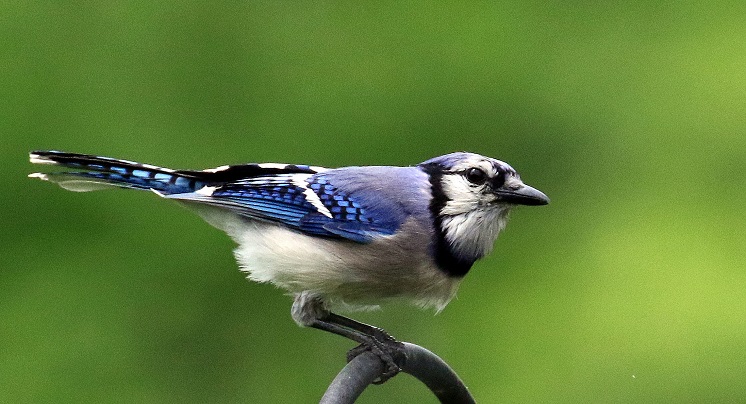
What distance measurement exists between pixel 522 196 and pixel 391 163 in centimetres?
132

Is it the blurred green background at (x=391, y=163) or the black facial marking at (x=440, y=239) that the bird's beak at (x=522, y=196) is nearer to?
the black facial marking at (x=440, y=239)

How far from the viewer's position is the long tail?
2.98 metres

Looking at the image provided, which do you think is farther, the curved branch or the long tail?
the long tail

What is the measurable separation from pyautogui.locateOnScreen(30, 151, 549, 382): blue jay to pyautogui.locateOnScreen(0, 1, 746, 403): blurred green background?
0.82m

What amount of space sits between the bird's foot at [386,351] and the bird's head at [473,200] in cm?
27

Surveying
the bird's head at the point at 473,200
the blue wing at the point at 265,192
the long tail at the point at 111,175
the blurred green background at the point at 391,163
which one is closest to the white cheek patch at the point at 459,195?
the bird's head at the point at 473,200

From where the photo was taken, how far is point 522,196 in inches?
113

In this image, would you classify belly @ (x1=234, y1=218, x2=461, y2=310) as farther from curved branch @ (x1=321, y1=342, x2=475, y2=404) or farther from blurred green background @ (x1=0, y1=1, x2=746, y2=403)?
blurred green background @ (x1=0, y1=1, x2=746, y2=403)

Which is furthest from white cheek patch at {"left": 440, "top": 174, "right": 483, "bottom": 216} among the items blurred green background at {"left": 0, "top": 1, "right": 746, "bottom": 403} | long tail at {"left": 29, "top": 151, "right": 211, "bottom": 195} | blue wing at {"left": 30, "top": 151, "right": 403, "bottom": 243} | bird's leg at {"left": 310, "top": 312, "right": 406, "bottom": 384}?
blurred green background at {"left": 0, "top": 1, "right": 746, "bottom": 403}

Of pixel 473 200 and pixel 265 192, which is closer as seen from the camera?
pixel 473 200

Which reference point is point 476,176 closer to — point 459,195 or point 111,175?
point 459,195

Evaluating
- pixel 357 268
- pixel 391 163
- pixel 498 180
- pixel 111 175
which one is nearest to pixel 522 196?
pixel 498 180

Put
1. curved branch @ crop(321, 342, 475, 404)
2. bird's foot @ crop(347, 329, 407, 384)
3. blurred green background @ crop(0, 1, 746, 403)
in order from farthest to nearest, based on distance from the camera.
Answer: blurred green background @ crop(0, 1, 746, 403), bird's foot @ crop(347, 329, 407, 384), curved branch @ crop(321, 342, 475, 404)

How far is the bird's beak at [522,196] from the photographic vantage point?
287cm
